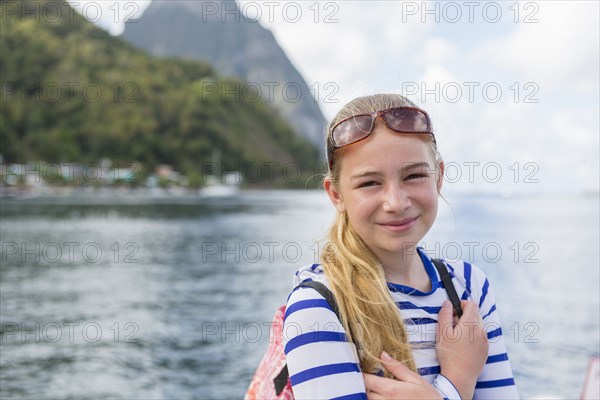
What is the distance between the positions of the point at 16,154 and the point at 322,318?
358ft

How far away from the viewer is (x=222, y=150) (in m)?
133

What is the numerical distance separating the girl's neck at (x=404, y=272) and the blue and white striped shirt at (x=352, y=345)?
3 centimetres

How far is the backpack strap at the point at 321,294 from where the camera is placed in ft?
5.08

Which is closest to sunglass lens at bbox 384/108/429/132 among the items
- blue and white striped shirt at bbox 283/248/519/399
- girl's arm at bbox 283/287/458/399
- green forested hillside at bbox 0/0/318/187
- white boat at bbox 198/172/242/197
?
blue and white striped shirt at bbox 283/248/519/399

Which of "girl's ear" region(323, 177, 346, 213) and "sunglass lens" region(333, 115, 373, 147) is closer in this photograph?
"sunglass lens" region(333, 115, 373, 147)

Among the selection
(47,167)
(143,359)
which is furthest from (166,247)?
(47,167)

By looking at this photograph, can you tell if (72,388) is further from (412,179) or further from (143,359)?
(412,179)

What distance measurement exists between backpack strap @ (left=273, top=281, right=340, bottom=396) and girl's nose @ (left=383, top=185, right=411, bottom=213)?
0.28 metres

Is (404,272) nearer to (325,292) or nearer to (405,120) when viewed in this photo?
(325,292)

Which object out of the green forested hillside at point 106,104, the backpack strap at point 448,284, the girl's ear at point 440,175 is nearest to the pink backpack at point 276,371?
the backpack strap at point 448,284

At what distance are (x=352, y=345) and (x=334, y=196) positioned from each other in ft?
1.57

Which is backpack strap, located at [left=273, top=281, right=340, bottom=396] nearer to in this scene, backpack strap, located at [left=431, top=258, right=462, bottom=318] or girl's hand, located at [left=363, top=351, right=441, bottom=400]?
girl's hand, located at [left=363, top=351, right=441, bottom=400]

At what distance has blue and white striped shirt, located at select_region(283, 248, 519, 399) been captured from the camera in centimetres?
149

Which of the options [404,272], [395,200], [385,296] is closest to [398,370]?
[385,296]
